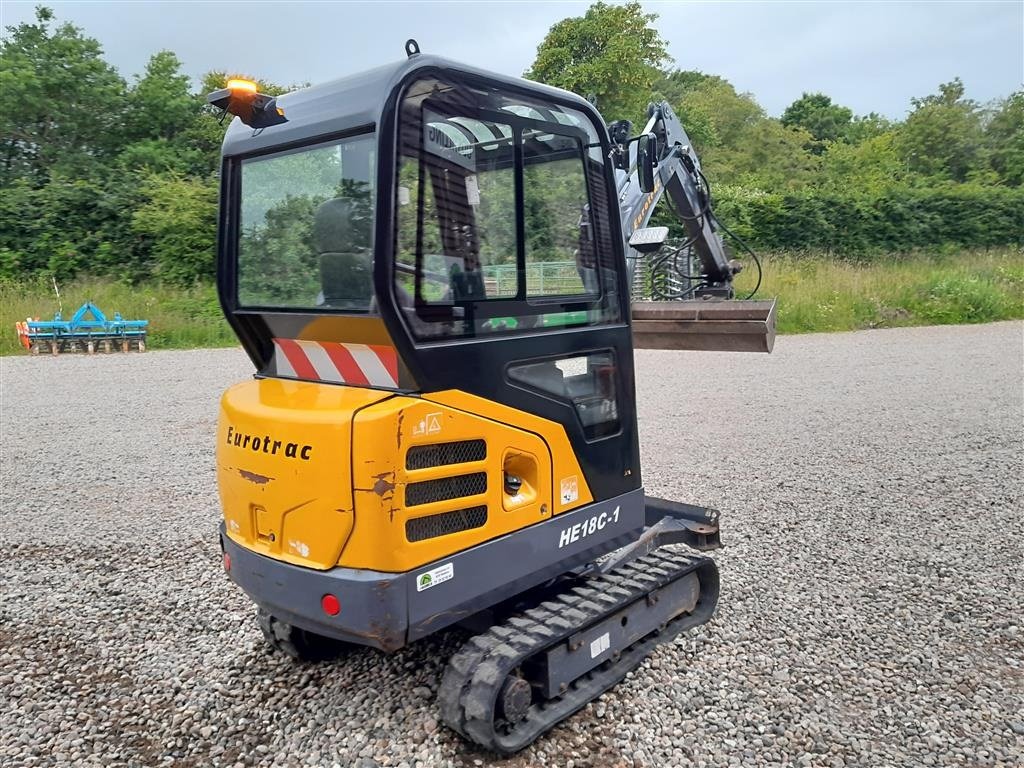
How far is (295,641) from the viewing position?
3.49 meters

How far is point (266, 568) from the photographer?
2.91m

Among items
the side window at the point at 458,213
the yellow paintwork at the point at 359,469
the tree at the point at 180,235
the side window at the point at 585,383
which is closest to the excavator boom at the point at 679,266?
the side window at the point at 585,383

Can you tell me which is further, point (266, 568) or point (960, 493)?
point (960, 493)

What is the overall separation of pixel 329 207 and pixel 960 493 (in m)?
5.19

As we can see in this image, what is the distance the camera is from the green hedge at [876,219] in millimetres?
22188

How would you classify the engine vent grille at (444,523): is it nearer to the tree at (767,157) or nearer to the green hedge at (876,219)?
the green hedge at (876,219)

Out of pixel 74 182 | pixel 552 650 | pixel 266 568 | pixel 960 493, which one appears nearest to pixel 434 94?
pixel 266 568

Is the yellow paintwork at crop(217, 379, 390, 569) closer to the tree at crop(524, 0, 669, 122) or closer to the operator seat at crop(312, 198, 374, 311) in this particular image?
the operator seat at crop(312, 198, 374, 311)

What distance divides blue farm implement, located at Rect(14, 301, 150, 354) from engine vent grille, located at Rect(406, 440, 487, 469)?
530 inches

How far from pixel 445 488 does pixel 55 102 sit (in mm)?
23938

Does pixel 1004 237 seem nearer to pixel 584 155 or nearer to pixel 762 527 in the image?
pixel 762 527

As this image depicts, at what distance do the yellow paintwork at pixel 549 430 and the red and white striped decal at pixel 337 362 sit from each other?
0.20 metres

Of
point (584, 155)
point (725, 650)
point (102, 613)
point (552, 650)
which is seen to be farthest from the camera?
point (102, 613)

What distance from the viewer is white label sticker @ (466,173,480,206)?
298cm
